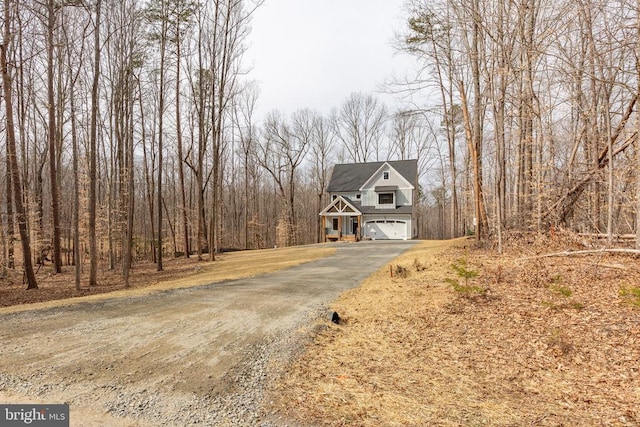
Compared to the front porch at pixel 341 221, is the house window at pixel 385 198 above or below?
above

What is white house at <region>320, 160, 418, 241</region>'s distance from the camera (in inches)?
1026

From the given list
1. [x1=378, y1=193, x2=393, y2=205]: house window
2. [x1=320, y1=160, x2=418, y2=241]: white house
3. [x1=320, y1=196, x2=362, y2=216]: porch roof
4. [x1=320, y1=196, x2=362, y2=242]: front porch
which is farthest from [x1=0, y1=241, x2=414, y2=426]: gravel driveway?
[x1=378, y1=193, x2=393, y2=205]: house window

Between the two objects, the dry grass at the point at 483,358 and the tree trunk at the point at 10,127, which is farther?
the tree trunk at the point at 10,127

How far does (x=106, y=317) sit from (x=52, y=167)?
1257 centimetres

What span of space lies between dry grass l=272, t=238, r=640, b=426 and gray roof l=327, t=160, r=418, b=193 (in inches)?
819

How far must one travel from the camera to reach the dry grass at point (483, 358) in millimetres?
3119

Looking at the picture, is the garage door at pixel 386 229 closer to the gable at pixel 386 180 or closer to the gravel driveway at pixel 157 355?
the gable at pixel 386 180

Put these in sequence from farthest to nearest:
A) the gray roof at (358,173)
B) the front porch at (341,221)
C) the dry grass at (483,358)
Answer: the gray roof at (358,173) → the front porch at (341,221) → the dry grass at (483,358)

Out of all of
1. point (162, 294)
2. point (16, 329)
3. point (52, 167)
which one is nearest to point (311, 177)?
point (52, 167)

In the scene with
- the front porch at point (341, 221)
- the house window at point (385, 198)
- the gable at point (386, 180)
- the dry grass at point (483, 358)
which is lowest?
the dry grass at point (483, 358)

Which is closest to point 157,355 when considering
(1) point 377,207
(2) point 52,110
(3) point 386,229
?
(2) point 52,110

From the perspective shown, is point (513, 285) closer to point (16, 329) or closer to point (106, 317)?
point (106, 317)

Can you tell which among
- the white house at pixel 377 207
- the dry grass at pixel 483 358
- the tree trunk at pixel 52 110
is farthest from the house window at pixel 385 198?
the tree trunk at pixel 52 110

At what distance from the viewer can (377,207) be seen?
88.3 feet
